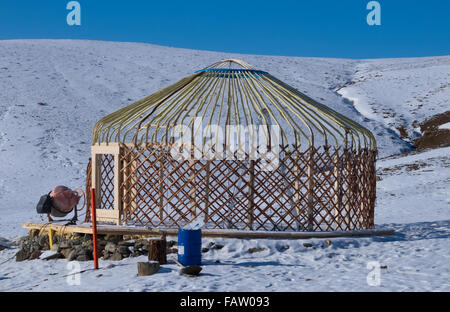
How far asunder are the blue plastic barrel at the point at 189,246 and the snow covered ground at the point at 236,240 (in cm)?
16

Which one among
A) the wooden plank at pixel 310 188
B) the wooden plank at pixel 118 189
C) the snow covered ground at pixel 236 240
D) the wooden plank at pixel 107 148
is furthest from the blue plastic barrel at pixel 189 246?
the wooden plank at pixel 107 148

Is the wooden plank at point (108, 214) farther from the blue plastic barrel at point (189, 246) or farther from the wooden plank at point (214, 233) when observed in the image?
the blue plastic barrel at point (189, 246)

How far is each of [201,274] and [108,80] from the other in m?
23.2

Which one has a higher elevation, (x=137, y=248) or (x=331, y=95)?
(x=331, y=95)

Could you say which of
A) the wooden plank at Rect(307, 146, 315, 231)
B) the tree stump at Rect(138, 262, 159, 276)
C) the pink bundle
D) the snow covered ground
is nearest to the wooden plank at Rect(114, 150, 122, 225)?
the pink bundle

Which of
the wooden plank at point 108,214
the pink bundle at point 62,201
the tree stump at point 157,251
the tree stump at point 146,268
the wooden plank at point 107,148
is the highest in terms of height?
the wooden plank at point 107,148

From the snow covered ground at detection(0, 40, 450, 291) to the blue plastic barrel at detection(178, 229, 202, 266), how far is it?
0.16 meters

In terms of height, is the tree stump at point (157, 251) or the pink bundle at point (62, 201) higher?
the pink bundle at point (62, 201)

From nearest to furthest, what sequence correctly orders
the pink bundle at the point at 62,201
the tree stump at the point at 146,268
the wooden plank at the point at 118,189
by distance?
the tree stump at the point at 146,268, the wooden plank at the point at 118,189, the pink bundle at the point at 62,201

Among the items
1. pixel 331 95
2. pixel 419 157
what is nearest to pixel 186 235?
pixel 419 157

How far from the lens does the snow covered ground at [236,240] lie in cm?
653

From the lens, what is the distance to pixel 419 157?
19.4 metres
